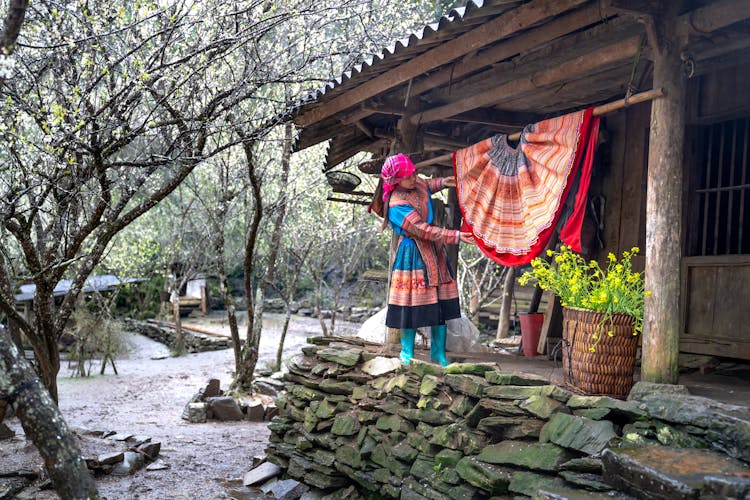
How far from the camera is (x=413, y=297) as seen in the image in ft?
16.4

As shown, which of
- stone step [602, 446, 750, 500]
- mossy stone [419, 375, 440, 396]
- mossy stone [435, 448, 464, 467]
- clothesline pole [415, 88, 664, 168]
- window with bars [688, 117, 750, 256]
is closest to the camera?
stone step [602, 446, 750, 500]

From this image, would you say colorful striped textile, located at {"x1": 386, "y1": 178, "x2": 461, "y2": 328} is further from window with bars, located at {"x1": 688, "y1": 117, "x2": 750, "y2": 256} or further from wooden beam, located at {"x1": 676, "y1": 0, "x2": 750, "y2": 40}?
wooden beam, located at {"x1": 676, "y1": 0, "x2": 750, "y2": 40}

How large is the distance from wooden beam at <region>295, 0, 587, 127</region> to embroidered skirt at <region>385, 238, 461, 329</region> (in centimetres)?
140

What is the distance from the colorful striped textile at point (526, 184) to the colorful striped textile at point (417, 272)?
41cm

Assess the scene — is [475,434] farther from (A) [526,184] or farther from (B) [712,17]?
(B) [712,17]

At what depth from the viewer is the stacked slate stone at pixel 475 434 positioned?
9.80 feet

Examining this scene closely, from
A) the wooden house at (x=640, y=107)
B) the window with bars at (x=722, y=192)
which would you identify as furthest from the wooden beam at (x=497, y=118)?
the window with bars at (x=722, y=192)

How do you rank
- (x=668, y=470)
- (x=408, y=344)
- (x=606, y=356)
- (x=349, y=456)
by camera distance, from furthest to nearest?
(x=349, y=456), (x=408, y=344), (x=606, y=356), (x=668, y=470)

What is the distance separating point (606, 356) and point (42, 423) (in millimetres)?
3010

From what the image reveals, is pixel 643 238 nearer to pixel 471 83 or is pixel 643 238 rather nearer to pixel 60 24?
pixel 471 83

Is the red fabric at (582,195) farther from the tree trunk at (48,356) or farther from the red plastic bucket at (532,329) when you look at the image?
the tree trunk at (48,356)

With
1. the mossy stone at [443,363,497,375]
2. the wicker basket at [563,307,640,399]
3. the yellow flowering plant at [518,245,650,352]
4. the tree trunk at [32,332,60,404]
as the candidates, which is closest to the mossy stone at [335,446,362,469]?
the mossy stone at [443,363,497,375]

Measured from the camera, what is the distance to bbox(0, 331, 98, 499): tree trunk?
2.71 meters

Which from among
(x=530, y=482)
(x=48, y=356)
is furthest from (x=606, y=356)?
(x=48, y=356)
